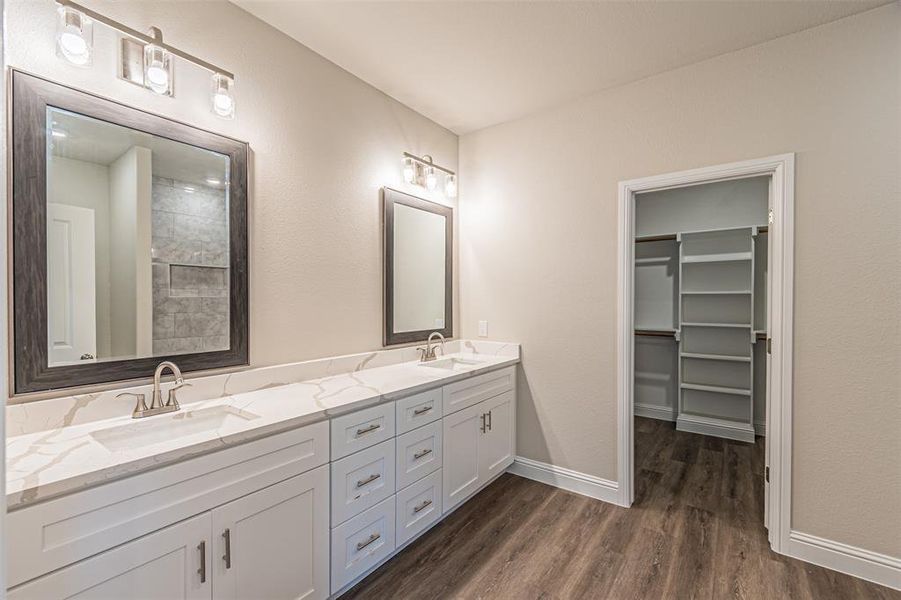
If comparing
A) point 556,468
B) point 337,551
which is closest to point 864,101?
point 556,468

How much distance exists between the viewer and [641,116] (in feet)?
8.64

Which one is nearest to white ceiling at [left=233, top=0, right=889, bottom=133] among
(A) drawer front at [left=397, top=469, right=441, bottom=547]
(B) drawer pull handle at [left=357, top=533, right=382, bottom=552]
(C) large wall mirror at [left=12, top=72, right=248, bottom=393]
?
(C) large wall mirror at [left=12, top=72, right=248, bottom=393]

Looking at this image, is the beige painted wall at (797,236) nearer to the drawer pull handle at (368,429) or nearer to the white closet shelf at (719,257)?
the drawer pull handle at (368,429)

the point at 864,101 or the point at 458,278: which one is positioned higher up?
the point at 864,101

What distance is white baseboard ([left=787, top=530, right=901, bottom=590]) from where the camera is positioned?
6.49 ft

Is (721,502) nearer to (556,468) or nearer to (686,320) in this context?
(556,468)

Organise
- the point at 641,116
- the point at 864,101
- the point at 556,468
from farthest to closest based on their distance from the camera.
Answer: the point at 556,468 < the point at 641,116 < the point at 864,101

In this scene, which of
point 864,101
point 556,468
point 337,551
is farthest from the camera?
point 556,468

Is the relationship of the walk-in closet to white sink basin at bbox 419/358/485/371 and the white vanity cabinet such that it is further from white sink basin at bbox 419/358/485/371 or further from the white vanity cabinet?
white sink basin at bbox 419/358/485/371

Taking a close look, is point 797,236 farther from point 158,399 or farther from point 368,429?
point 158,399

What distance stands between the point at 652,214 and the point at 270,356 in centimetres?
387

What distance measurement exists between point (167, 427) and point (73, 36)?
1.41m

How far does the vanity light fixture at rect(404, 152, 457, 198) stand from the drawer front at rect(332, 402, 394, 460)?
158 centimetres

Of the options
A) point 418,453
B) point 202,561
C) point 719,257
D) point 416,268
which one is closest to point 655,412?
point 719,257
